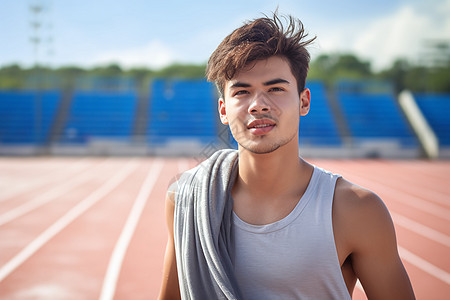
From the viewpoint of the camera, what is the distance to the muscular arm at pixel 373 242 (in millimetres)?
1312

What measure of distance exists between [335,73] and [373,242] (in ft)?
189

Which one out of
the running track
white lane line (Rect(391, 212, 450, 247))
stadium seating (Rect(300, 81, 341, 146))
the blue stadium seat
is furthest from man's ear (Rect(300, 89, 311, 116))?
the blue stadium seat

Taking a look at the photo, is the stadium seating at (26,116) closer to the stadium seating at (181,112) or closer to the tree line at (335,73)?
the stadium seating at (181,112)

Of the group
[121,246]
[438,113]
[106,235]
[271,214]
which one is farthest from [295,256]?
[438,113]

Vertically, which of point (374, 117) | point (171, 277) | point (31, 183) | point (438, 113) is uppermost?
point (438, 113)

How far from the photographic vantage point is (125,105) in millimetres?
28016

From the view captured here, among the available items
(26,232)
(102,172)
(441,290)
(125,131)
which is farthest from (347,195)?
(125,131)

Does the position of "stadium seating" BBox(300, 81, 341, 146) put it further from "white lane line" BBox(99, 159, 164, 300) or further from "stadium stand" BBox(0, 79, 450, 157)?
"white lane line" BBox(99, 159, 164, 300)

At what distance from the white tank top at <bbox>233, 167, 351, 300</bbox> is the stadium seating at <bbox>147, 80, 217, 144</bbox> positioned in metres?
21.0

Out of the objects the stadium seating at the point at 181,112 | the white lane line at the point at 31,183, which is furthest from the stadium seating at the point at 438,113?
the white lane line at the point at 31,183

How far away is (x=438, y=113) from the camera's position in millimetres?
26016

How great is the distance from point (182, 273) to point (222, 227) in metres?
0.26

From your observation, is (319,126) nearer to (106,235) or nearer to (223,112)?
Answer: (106,235)

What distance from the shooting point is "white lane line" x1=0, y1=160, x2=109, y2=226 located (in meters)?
6.91
